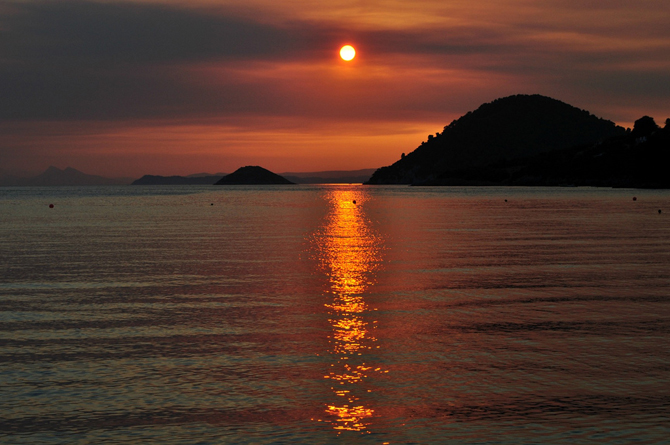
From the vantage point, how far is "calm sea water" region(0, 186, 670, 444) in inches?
391

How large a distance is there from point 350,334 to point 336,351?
1620 millimetres

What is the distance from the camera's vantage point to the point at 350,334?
15.6m

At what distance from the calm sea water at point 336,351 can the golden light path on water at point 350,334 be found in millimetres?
57

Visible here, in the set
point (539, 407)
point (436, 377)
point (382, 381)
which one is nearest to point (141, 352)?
point (382, 381)

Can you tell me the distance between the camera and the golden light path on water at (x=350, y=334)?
10.6 meters

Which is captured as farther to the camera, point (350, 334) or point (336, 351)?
point (350, 334)

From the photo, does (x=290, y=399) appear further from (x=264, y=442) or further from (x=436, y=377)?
(x=436, y=377)

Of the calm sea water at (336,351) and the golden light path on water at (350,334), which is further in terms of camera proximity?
the golden light path on water at (350,334)

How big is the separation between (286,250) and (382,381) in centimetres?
2365

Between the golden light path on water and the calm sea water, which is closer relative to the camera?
the calm sea water

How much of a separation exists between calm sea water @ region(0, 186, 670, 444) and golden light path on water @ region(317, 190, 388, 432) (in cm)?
6

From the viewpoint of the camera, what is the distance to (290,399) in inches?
434

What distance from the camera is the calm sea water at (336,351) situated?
9.92m

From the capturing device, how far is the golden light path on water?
1056 cm
